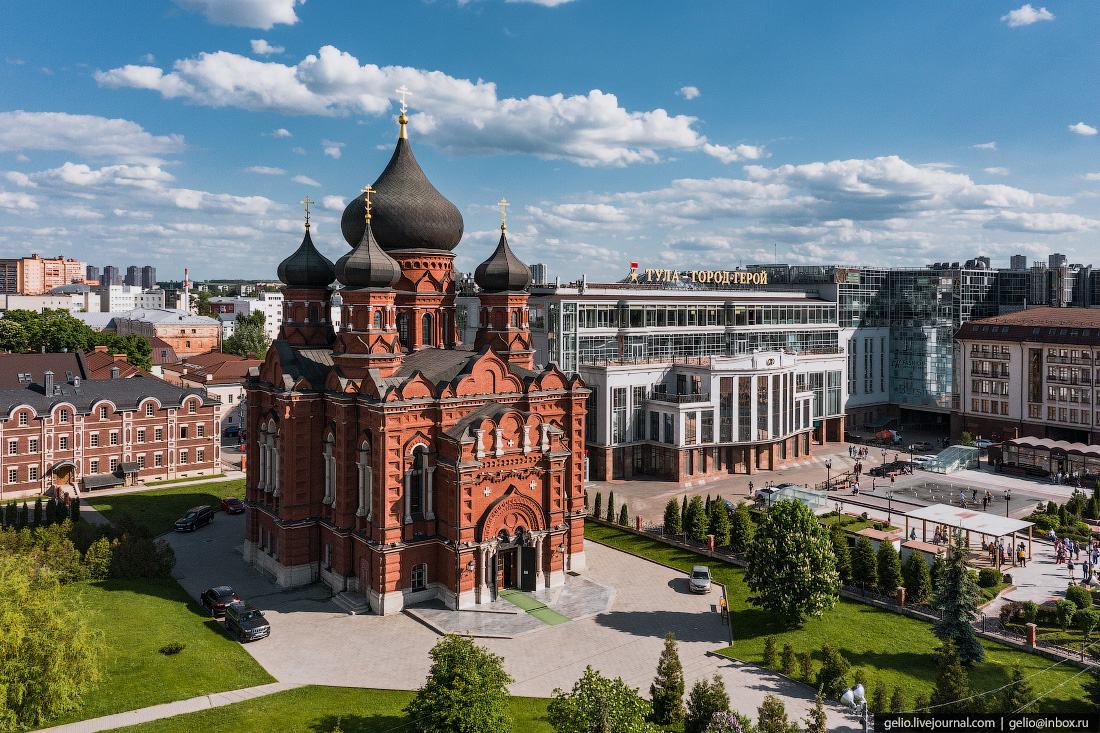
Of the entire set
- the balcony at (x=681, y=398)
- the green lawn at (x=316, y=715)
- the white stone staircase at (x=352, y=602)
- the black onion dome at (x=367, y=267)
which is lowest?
the green lawn at (x=316, y=715)

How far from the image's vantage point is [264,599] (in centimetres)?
3781

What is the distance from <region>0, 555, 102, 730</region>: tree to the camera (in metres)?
24.5

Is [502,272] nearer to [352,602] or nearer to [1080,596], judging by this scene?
[352,602]

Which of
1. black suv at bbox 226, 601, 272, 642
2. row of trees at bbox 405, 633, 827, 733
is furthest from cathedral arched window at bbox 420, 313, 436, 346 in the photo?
row of trees at bbox 405, 633, 827, 733

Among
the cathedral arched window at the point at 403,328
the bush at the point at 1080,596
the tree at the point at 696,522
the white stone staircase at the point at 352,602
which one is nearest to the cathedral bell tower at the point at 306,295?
the cathedral arched window at the point at 403,328

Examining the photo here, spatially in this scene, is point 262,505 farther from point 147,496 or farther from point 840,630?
point 840,630

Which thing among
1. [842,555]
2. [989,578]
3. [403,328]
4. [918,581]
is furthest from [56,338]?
[989,578]

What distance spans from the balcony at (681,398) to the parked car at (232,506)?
33571mm

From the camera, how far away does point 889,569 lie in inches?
1448

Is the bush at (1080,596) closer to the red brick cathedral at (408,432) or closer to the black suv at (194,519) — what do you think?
the red brick cathedral at (408,432)

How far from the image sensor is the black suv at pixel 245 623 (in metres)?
32.5

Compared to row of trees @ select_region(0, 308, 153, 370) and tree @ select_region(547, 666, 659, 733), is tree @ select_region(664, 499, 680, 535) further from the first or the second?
row of trees @ select_region(0, 308, 153, 370)

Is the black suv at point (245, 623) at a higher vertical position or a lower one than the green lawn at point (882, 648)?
higher

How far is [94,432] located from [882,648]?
5858 centimetres
